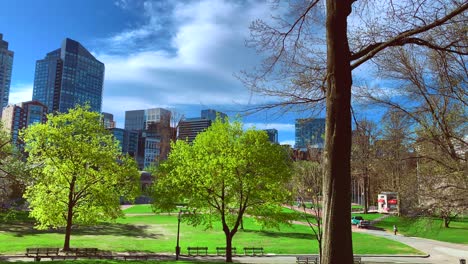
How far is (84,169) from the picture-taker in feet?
109

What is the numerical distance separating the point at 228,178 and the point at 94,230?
3114 centimetres

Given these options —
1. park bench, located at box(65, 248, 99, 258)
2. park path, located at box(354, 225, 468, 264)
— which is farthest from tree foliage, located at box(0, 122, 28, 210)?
park path, located at box(354, 225, 468, 264)

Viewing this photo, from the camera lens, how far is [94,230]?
171 feet

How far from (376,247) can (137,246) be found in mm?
25244

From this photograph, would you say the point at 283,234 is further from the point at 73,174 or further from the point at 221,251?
the point at 73,174

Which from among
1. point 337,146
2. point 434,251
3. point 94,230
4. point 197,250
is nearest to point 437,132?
point 337,146

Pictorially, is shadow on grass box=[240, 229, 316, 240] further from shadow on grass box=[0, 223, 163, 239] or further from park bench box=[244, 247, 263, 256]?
park bench box=[244, 247, 263, 256]

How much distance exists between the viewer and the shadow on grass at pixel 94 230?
155 feet

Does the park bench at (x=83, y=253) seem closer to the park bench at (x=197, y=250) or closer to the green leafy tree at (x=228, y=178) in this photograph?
the green leafy tree at (x=228, y=178)

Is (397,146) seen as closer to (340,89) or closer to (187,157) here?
(340,89)

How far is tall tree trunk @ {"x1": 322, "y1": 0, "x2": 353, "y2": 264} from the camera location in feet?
20.5

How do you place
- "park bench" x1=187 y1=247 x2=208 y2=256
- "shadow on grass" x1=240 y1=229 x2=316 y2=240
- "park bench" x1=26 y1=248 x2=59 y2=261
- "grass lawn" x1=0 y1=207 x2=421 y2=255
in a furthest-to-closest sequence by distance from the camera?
1. "shadow on grass" x1=240 y1=229 x2=316 y2=240
2. "grass lawn" x1=0 y1=207 x2=421 y2=255
3. "park bench" x1=187 y1=247 x2=208 y2=256
4. "park bench" x1=26 y1=248 x2=59 y2=261

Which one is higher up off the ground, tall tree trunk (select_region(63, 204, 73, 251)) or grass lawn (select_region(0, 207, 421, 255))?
tall tree trunk (select_region(63, 204, 73, 251))

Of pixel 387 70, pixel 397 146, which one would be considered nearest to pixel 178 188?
pixel 397 146
